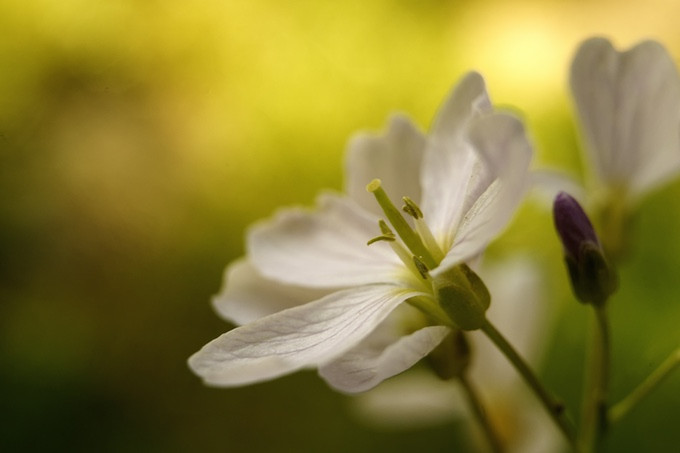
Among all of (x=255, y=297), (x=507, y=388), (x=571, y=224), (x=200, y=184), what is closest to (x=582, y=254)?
(x=571, y=224)

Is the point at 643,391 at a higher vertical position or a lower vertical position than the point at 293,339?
lower

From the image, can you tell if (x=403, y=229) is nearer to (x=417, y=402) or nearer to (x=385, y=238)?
(x=385, y=238)

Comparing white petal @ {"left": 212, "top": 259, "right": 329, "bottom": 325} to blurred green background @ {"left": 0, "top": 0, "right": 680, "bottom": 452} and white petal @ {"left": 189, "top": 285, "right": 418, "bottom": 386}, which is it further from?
blurred green background @ {"left": 0, "top": 0, "right": 680, "bottom": 452}

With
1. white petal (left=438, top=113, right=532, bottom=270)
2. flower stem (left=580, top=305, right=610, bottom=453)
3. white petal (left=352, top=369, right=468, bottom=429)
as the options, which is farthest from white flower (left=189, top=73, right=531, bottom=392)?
white petal (left=352, top=369, right=468, bottom=429)

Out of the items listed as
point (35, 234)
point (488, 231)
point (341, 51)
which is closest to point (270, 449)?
point (35, 234)

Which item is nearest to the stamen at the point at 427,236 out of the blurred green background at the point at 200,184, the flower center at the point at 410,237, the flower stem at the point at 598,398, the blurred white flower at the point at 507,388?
the flower center at the point at 410,237

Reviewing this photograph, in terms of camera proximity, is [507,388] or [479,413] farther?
[507,388]

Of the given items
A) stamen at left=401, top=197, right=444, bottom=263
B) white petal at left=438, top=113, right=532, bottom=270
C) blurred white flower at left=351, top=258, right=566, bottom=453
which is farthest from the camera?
blurred white flower at left=351, top=258, right=566, bottom=453
